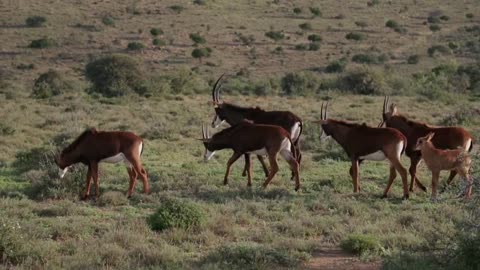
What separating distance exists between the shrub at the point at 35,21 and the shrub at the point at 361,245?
4740 cm

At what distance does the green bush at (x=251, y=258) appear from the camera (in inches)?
342

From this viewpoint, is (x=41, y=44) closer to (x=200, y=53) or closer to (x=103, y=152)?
(x=200, y=53)

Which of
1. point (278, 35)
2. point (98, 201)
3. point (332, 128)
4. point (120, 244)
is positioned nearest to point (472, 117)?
point (332, 128)

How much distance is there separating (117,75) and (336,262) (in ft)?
85.5

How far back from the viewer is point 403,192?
13812mm

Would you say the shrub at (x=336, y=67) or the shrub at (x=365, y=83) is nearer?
the shrub at (x=365, y=83)

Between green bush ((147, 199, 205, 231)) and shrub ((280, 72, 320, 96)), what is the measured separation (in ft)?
80.3

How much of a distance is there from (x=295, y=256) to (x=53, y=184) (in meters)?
5.90

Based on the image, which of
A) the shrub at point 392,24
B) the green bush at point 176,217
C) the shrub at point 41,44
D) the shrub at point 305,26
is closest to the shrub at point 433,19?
the shrub at point 392,24

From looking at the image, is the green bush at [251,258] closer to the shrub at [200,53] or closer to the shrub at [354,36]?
the shrub at [200,53]

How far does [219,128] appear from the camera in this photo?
865 inches

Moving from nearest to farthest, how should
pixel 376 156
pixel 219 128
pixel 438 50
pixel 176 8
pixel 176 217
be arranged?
pixel 176 217
pixel 376 156
pixel 219 128
pixel 438 50
pixel 176 8

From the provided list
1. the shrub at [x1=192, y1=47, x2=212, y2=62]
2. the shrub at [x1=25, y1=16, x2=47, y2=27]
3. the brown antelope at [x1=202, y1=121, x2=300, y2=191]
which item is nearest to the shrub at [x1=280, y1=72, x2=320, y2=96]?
the shrub at [x1=192, y1=47, x2=212, y2=62]

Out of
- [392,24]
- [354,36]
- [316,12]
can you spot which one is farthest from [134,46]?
[392,24]
